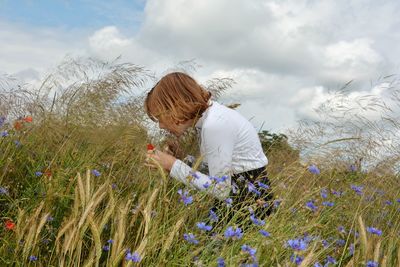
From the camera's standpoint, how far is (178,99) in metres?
2.91

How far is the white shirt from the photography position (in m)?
2.56

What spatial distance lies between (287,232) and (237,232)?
1.79 feet

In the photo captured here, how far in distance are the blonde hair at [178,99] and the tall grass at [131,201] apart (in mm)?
238

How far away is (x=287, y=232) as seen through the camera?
2.44 meters

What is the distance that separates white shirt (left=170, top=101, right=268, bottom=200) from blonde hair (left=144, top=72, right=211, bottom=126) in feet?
0.21

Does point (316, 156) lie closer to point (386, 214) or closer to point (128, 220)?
point (386, 214)

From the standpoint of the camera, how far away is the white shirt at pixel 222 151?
256cm

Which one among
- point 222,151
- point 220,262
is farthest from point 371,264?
point 222,151

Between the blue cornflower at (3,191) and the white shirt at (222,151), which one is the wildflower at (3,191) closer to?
the blue cornflower at (3,191)

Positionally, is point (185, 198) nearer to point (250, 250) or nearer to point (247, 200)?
point (247, 200)

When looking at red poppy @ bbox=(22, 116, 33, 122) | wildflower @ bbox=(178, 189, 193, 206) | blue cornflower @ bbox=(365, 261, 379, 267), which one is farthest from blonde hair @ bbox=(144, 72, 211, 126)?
blue cornflower @ bbox=(365, 261, 379, 267)

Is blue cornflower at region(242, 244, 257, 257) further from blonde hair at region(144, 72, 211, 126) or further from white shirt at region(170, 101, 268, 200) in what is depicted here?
blonde hair at region(144, 72, 211, 126)

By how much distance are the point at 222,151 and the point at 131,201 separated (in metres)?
0.53

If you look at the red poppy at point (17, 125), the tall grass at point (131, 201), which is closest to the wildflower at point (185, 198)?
the tall grass at point (131, 201)
